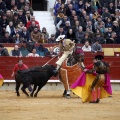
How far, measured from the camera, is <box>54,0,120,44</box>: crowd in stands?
2412 cm

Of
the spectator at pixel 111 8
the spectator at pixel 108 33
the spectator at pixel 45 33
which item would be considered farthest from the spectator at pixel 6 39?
the spectator at pixel 111 8

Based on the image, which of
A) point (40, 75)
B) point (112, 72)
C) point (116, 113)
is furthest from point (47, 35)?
point (116, 113)

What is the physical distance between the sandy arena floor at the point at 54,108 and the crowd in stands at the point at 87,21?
15.6 feet

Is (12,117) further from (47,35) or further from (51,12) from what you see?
(51,12)

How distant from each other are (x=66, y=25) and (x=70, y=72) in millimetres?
5261

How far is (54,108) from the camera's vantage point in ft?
52.1

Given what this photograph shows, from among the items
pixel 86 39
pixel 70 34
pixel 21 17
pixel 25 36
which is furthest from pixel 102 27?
pixel 25 36

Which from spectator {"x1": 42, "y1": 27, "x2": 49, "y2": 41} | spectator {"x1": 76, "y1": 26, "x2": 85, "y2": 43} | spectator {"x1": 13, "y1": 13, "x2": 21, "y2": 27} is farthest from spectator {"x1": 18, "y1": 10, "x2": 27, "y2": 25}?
spectator {"x1": 76, "y1": 26, "x2": 85, "y2": 43}

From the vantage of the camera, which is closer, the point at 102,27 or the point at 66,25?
the point at 66,25

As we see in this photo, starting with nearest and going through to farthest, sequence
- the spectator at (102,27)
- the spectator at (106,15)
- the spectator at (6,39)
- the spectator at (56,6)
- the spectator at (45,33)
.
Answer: the spectator at (6,39) < the spectator at (45,33) < the spectator at (102,27) < the spectator at (56,6) < the spectator at (106,15)

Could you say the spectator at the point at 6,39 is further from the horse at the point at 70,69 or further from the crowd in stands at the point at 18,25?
the horse at the point at 70,69

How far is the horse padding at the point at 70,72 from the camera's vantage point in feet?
62.6

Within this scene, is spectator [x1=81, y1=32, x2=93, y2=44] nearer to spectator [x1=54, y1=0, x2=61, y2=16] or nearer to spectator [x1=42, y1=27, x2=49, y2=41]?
spectator [x1=42, y1=27, x2=49, y2=41]

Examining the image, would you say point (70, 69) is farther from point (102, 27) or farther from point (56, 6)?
point (56, 6)
